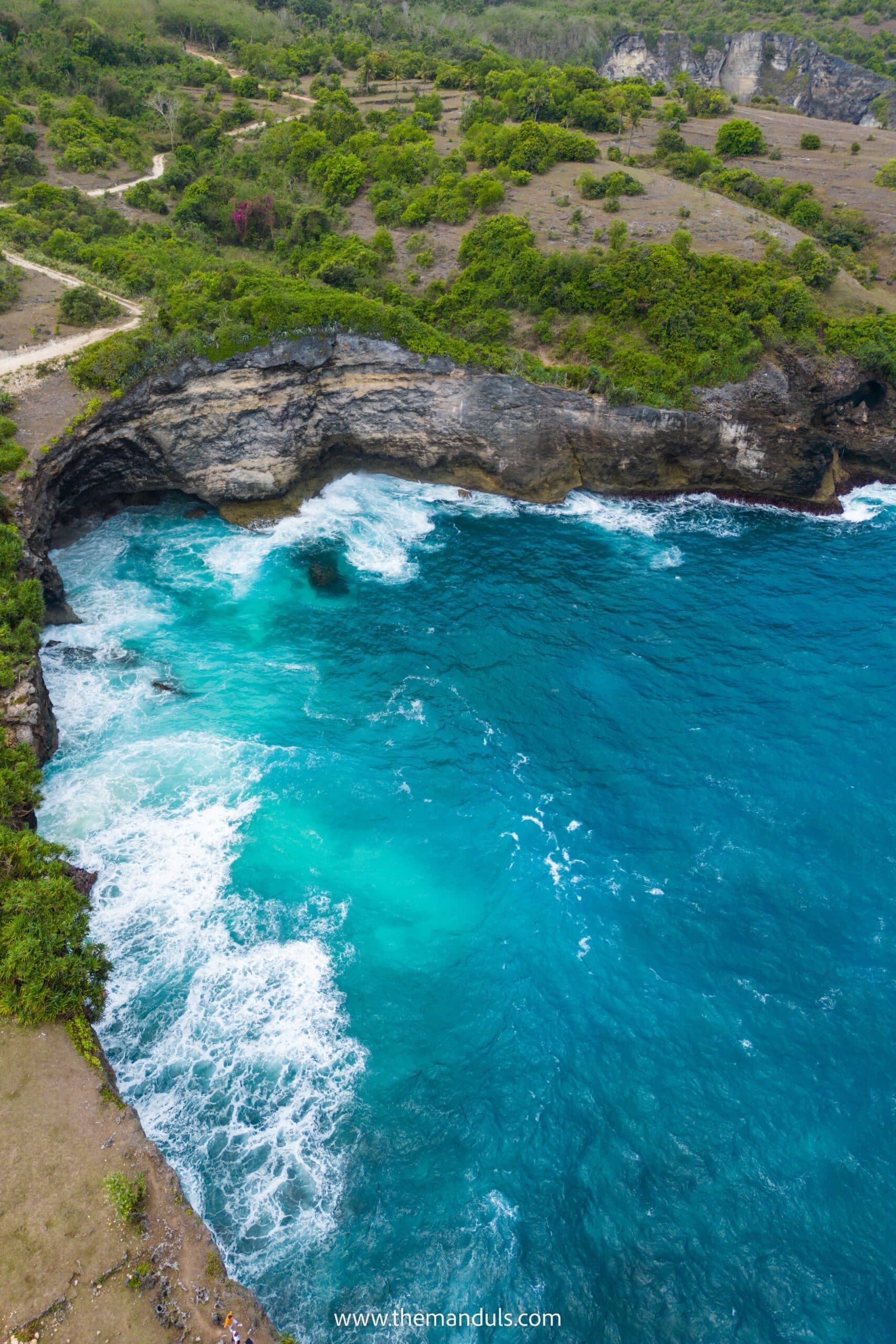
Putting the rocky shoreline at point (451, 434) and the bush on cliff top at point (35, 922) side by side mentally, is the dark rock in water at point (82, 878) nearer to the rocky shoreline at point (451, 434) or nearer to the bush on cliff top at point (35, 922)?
the bush on cliff top at point (35, 922)

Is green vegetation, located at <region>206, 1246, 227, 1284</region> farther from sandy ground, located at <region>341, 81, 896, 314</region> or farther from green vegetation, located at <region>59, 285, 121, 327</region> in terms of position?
sandy ground, located at <region>341, 81, 896, 314</region>

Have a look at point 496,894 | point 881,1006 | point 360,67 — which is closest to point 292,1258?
point 496,894

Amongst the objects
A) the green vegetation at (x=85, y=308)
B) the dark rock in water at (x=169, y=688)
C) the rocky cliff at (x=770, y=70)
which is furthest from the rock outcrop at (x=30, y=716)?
the rocky cliff at (x=770, y=70)

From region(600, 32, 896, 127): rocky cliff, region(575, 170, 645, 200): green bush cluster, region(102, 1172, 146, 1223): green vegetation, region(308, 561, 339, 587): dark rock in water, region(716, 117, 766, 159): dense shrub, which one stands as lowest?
region(102, 1172, 146, 1223): green vegetation

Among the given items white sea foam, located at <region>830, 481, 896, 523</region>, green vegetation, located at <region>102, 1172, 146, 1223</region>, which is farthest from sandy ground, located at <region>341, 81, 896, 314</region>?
green vegetation, located at <region>102, 1172, 146, 1223</region>

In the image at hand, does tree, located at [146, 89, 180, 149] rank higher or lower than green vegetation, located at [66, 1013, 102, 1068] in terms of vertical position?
higher

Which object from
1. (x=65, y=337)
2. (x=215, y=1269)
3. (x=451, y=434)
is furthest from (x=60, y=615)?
(x=215, y=1269)

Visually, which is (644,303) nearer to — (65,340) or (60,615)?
(65,340)
